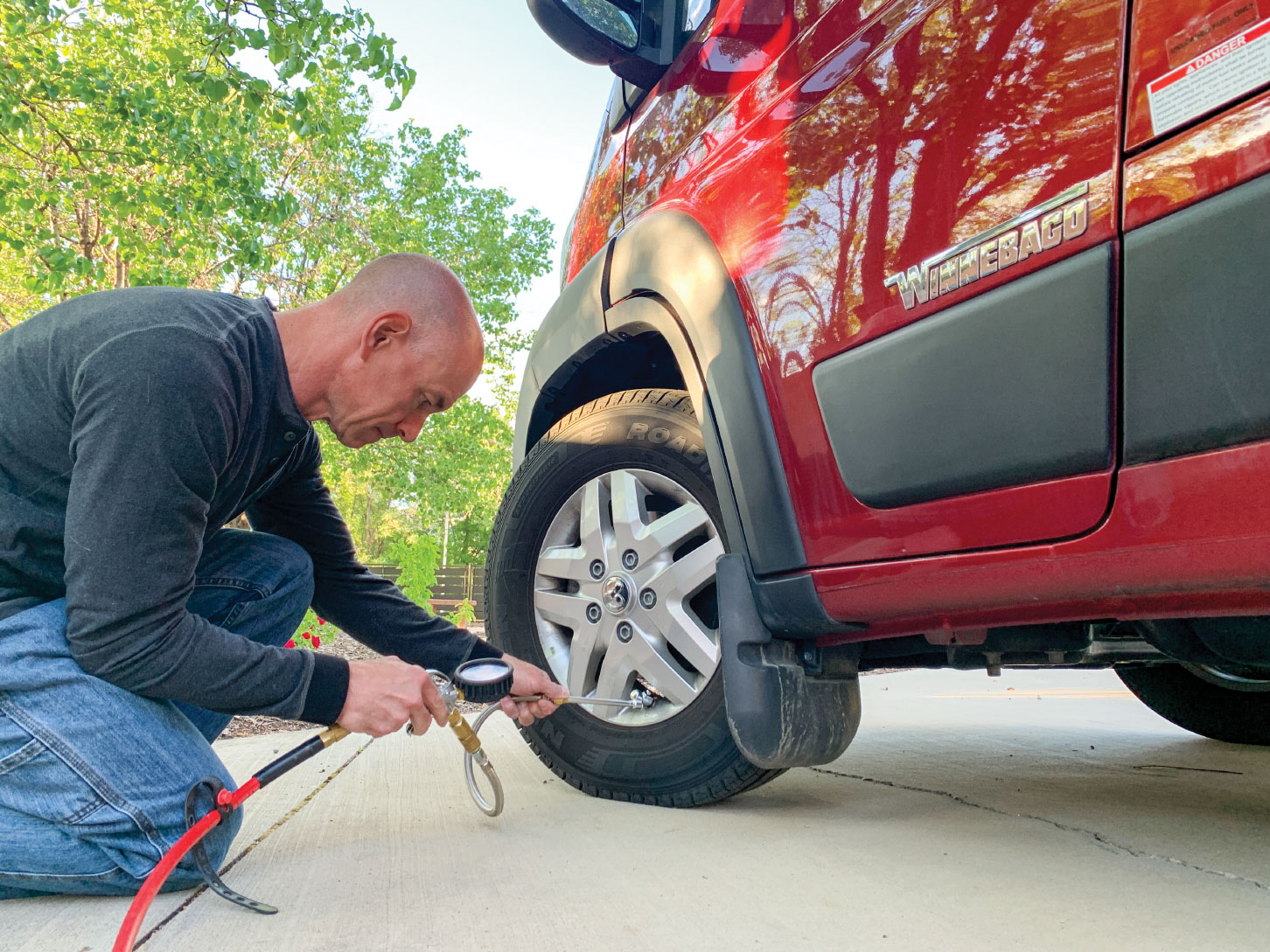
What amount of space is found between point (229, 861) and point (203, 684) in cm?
42

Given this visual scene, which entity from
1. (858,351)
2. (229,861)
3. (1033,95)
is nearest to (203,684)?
(229,861)

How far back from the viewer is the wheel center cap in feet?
6.20

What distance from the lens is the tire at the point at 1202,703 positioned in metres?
2.72

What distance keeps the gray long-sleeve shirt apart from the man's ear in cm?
15

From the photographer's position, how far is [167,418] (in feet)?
4.12

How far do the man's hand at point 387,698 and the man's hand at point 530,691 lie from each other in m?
0.31

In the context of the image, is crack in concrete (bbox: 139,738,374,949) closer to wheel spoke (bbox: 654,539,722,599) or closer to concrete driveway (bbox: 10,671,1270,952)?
concrete driveway (bbox: 10,671,1270,952)

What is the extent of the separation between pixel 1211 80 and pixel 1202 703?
243 centimetres

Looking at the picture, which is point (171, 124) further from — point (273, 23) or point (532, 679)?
Result: point (532, 679)

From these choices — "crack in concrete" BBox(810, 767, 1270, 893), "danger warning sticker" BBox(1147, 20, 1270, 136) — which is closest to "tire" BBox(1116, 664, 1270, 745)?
"crack in concrete" BBox(810, 767, 1270, 893)

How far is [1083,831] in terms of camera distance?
1651mm

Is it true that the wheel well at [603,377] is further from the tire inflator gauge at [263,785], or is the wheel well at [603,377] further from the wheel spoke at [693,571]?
the tire inflator gauge at [263,785]

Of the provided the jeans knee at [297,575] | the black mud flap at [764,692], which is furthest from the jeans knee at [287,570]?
the black mud flap at [764,692]

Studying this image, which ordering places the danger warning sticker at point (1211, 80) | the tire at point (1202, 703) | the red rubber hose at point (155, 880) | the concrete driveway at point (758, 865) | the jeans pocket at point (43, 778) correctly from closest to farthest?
1. the danger warning sticker at point (1211, 80)
2. the red rubber hose at point (155, 880)
3. the concrete driveway at point (758, 865)
4. the jeans pocket at point (43, 778)
5. the tire at point (1202, 703)
